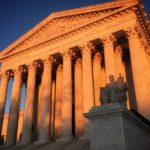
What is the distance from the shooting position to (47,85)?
28.2m

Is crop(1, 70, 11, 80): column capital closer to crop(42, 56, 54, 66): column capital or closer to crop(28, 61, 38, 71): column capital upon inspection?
crop(28, 61, 38, 71): column capital

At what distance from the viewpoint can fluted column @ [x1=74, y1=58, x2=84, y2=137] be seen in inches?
1027

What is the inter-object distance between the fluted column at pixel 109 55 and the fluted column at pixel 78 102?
6234mm

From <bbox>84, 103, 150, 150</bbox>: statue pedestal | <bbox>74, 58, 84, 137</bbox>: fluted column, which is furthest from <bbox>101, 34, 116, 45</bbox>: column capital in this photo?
<bbox>84, 103, 150, 150</bbox>: statue pedestal

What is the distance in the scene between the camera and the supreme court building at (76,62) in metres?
23.5

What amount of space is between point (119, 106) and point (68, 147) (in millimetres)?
11435

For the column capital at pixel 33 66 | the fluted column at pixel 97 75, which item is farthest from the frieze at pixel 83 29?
the fluted column at pixel 97 75

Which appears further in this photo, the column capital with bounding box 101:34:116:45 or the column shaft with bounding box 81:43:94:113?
the column capital with bounding box 101:34:116:45

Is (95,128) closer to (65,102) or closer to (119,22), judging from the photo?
(65,102)

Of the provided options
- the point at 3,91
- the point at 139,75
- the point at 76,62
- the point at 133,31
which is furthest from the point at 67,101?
the point at 3,91

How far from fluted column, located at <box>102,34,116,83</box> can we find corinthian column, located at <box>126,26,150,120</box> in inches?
80.2

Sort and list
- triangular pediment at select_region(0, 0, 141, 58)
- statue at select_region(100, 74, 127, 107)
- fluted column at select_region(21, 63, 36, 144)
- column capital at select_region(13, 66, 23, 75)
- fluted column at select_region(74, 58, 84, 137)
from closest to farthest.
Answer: statue at select_region(100, 74, 127, 107) → triangular pediment at select_region(0, 0, 141, 58) → fluted column at select_region(74, 58, 84, 137) → fluted column at select_region(21, 63, 36, 144) → column capital at select_region(13, 66, 23, 75)

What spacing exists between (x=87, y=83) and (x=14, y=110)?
38.5 feet

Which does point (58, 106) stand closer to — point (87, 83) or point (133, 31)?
point (87, 83)
